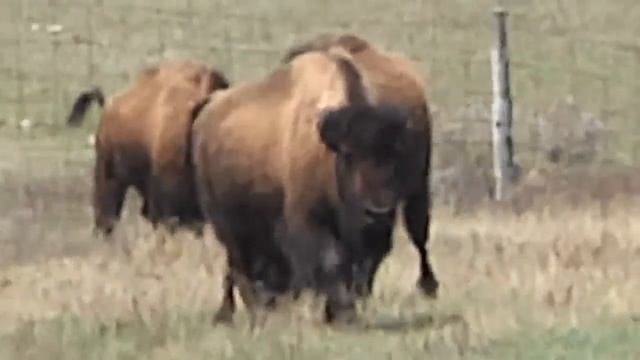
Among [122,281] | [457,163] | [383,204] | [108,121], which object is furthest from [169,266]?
→ [457,163]

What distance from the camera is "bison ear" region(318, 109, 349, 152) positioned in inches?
390

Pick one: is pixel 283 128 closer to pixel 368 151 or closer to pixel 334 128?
pixel 334 128

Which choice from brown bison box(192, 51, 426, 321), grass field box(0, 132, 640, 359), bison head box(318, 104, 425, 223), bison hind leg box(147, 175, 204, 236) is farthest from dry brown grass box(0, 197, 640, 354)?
bison hind leg box(147, 175, 204, 236)

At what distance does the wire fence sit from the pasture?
38 millimetres

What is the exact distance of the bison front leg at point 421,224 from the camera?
1130cm

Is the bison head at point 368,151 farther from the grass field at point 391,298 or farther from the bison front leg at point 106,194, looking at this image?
the bison front leg at point 106,194

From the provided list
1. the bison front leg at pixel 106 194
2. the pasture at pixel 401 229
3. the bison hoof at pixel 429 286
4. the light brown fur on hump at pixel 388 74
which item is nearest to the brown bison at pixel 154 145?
the bison front leg at pixel 106 194

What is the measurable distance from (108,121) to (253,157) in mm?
5453

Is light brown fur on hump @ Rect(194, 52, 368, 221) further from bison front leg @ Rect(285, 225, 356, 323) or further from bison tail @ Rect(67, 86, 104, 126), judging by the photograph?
bison tail @ Rect(67, 86, 104, 126)

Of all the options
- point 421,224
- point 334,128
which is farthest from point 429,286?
point 334,128

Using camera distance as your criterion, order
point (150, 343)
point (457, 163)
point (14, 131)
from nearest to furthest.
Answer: point (150, 343)
point (457, 163)
point (14, 131)

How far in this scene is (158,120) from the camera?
605 inches

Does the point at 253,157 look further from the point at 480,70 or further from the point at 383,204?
the point at 480,70

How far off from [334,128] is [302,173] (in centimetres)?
52
